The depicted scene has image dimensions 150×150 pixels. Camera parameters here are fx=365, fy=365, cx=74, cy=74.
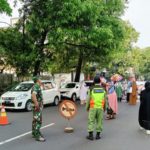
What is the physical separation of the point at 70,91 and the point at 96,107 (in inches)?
642

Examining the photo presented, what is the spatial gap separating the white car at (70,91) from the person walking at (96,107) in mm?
15962

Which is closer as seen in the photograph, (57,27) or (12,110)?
(12,110)

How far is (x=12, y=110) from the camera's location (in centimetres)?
1956

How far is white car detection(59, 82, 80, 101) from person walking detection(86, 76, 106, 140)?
16.0 m

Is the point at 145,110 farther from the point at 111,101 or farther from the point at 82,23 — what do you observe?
the point at 82,23

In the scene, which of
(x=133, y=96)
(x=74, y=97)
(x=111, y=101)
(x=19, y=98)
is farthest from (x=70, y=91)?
(x=111, y=101)

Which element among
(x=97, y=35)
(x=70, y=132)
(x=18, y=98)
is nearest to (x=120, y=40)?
(x=97, y=35)

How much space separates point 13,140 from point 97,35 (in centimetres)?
1342

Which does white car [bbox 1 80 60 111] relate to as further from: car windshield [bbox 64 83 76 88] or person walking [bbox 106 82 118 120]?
car windshield [bbox 64 83 76 88]

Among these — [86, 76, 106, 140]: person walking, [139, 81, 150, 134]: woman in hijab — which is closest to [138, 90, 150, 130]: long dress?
[139, 81, 150, 134]: woman in hijab

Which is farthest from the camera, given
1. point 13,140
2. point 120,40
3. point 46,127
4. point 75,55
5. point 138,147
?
point 75,55

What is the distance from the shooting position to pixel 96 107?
1059 centimetres

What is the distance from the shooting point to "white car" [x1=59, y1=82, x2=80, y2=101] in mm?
26766

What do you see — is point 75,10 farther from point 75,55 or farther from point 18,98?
point 75,55
